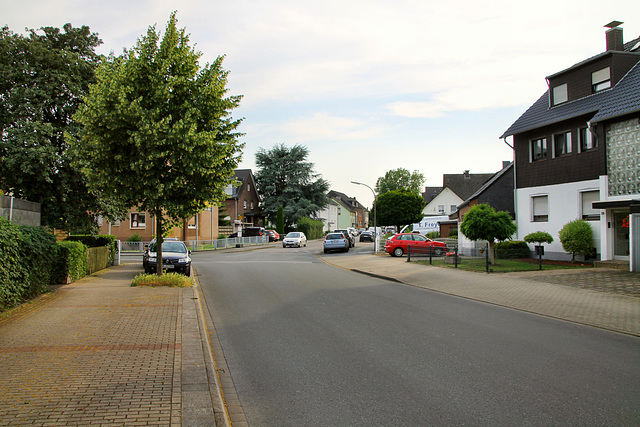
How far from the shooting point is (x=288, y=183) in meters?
67.6

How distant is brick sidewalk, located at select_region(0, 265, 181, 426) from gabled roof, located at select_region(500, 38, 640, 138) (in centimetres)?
1857

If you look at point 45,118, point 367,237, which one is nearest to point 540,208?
point 45,118

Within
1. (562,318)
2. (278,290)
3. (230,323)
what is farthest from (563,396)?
(278,290)

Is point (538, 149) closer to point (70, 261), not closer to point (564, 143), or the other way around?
point (564, 143)

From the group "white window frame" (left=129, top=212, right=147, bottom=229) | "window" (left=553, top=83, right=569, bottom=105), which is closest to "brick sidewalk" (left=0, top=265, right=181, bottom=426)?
"window" (left=553, top=83, right=569, bottom=105)

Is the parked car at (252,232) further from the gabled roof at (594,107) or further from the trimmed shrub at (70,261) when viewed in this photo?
the trimmed shrub at (70,261)

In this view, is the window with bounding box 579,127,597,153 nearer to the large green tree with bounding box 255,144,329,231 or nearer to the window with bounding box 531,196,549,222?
the window with bounding box 531,196,549,222

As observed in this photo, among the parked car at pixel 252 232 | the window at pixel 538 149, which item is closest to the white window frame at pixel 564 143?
the window at pixel 538 149

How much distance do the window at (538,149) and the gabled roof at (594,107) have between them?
895 mm

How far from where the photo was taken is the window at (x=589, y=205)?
2073cm

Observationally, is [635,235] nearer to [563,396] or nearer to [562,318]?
[562,318]

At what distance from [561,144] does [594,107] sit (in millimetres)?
2810

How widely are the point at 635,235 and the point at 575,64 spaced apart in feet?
34.8

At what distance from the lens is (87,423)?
3764mm
